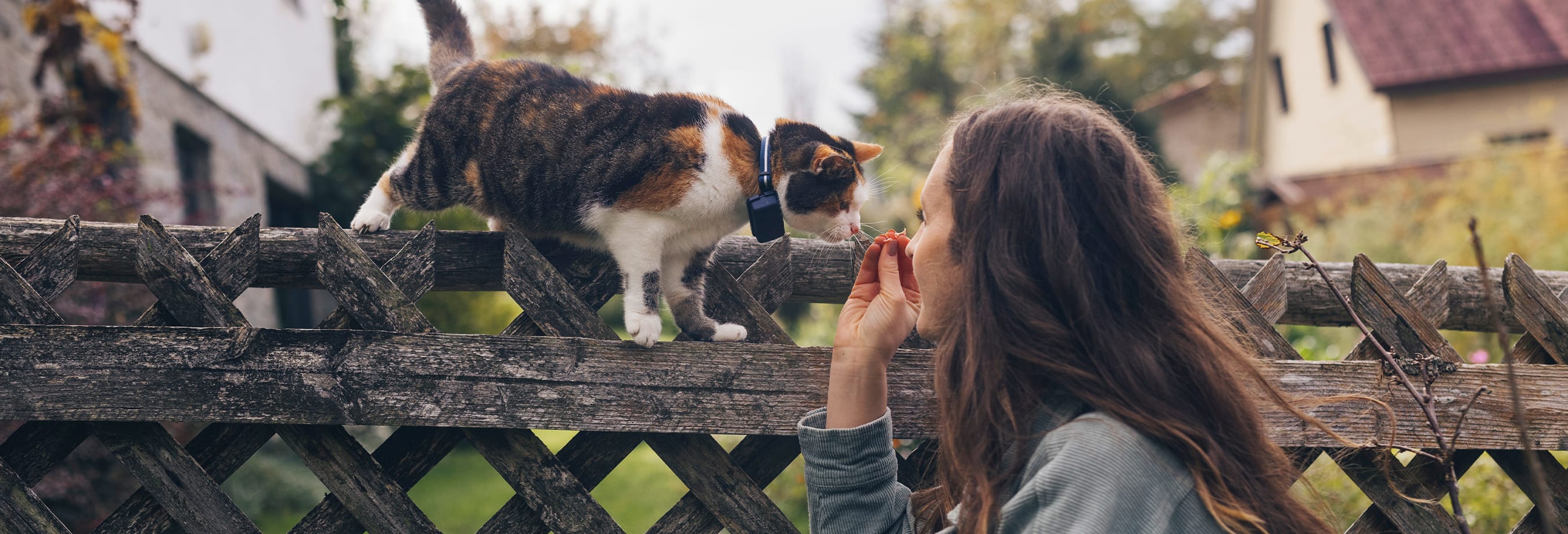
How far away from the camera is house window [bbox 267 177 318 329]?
8.20 meters

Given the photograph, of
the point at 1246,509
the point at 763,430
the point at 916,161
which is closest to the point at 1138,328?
the point at 1246,509

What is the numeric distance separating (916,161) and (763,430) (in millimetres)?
14674

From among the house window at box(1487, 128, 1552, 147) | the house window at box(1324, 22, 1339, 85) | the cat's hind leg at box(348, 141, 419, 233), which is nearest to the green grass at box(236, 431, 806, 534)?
the cat's hind leg at box(348, 141, 419, 233)

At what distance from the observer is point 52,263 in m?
1.39

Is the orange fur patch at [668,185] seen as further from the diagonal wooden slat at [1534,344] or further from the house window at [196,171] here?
the house window at [196,171]

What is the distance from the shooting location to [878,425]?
4.66ft

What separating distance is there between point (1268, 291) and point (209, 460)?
1.84m

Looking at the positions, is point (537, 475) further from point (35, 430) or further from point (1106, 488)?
point (1106, 488)

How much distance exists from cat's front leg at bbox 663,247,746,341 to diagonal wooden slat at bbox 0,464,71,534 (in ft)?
3.33

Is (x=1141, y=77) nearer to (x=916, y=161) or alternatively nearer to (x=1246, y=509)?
(x=916, y=161)

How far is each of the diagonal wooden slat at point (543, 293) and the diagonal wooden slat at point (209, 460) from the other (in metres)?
0.44

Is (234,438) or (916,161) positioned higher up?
(234,438)

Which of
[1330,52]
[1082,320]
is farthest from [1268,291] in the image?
[1330,52]

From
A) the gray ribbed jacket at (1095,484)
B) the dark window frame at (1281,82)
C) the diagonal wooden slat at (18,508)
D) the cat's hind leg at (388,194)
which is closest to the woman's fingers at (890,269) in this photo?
the gray ribbed jacket at (1095,484)
